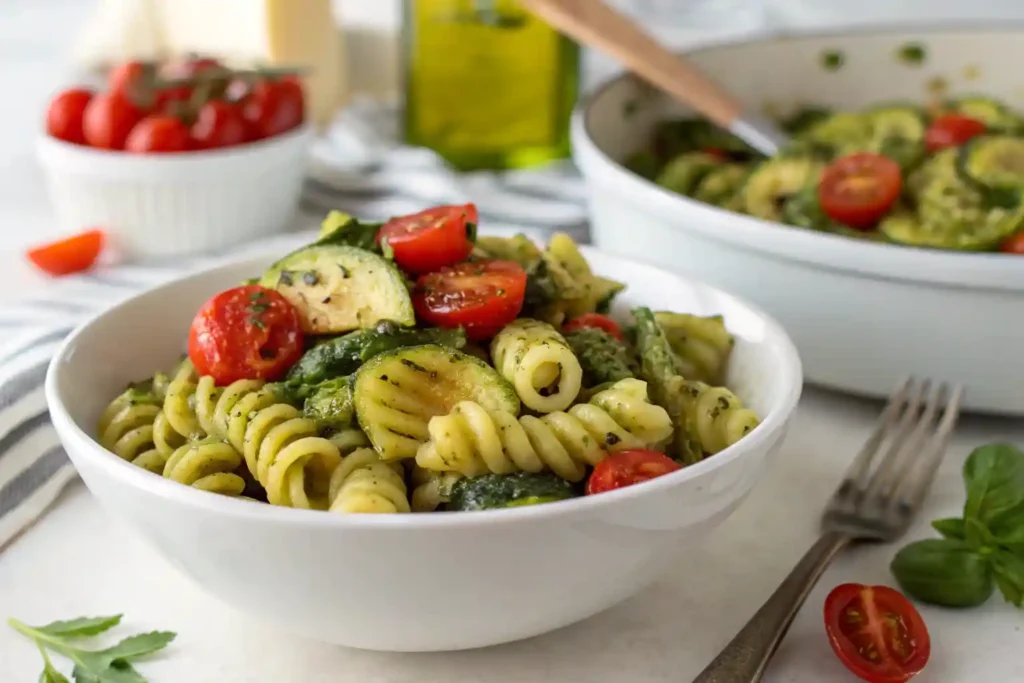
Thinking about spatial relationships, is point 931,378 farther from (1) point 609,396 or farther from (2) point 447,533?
(2) point 447,533

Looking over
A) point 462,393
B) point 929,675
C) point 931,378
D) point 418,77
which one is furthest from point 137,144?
point 929,675

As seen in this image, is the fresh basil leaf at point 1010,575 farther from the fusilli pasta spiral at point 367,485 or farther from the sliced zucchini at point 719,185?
the sliced zucchini at point 719,185

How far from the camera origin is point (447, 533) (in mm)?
1030

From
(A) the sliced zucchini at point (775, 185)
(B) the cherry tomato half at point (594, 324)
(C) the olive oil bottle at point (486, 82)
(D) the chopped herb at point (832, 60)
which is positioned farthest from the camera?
(C) the olive oil bottle at point (486, 82)

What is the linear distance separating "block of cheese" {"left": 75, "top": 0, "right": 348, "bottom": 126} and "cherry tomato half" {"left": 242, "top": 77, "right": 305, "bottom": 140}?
42 centimetres

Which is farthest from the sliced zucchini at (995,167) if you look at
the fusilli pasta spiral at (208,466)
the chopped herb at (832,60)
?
the fusilli pasta spiral at (208,466)

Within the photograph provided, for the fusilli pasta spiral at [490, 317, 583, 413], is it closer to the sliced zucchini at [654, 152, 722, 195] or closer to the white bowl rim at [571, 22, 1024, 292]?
the white bowl rim at [571, 22, 1024, 292]

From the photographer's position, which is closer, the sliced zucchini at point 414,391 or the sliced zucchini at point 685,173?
the sliced zucchini at point 414,391

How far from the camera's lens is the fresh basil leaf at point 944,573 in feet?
4.42

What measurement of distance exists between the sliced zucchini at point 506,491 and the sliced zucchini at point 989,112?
170cm

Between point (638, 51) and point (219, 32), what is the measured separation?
1453mm

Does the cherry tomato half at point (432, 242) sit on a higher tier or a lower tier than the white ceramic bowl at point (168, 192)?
higher

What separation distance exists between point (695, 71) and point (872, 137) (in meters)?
0.42

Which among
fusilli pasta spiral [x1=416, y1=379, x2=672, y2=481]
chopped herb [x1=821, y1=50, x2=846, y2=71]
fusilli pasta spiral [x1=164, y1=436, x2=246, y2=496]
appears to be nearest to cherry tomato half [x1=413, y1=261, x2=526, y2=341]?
fusilli pasta spiral [x1=416, y1=379, x2=672, y2=481]
